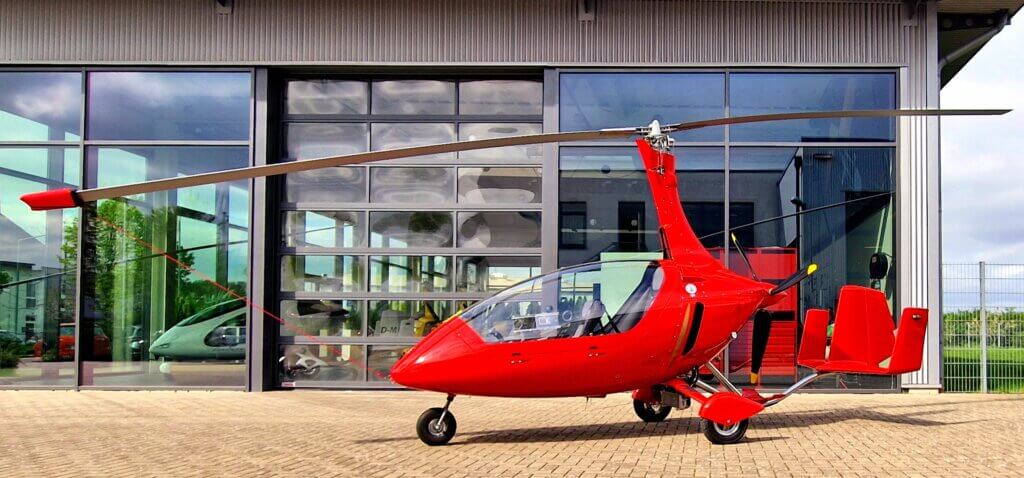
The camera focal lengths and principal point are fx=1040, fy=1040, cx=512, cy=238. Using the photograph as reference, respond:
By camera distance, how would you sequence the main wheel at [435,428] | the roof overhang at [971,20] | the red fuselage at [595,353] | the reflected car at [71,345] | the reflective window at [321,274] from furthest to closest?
the reflective window at [321,274] → the reflected car at [71,345] → the roof overhang at [971,20] → the main wheel at [435,428] → the red fuselage at [595,353]

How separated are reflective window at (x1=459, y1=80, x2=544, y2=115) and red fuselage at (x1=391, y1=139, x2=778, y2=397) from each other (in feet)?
15.5

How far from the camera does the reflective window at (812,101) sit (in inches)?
462

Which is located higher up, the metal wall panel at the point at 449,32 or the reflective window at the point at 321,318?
the metal wall panel at the point at 449,32

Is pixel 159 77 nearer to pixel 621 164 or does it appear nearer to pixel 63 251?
pixel 63 251

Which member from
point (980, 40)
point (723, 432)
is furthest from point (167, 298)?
point (980, 40)

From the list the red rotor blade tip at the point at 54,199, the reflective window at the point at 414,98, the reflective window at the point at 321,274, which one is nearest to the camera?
the red rotor blade tip at the point at 54,199

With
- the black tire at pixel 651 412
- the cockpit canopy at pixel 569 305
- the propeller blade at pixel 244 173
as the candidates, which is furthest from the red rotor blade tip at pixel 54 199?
the black tire at pixel 651 412

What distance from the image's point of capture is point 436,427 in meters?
7.44

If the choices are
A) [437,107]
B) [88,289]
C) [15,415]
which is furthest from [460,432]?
[88,289]

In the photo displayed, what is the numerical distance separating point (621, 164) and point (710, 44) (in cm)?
172

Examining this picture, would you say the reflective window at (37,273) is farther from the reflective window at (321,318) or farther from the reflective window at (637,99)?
the reflective window at (637,99)

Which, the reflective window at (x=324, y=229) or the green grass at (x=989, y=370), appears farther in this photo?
the reflective window at (x=324, y=229)

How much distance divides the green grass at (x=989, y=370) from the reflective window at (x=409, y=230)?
19.4ft

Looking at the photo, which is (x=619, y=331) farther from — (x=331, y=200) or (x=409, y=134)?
(x=331, y=200)
